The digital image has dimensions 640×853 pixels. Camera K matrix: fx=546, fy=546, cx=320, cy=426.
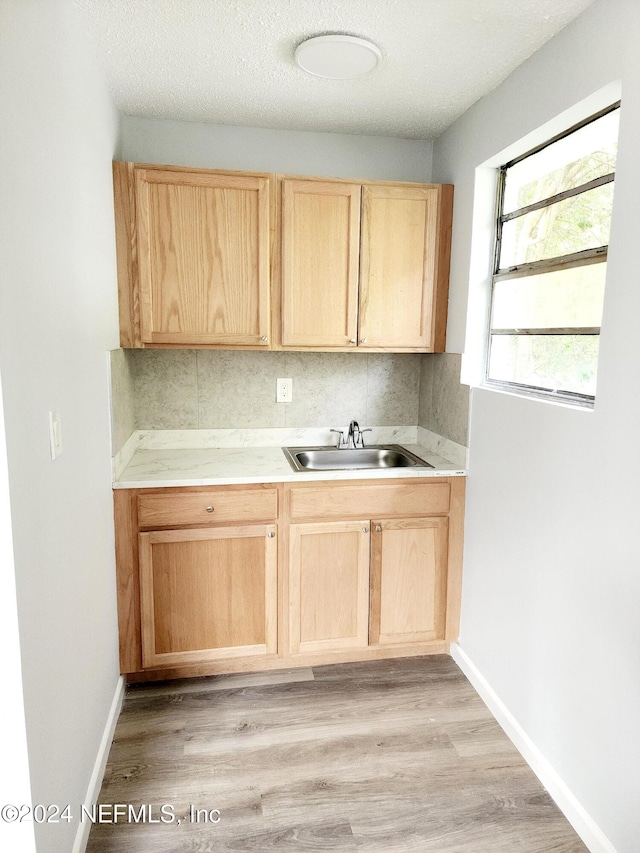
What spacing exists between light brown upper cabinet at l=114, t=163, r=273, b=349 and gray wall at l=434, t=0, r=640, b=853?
92 centimetres

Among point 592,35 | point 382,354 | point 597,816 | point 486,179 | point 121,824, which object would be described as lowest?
point 121,824

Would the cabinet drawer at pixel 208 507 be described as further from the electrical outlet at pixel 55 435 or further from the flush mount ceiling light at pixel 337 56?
the flush mount ceiling light at pixel 337 56

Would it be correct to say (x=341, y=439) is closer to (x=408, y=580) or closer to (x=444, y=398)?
(x=444, y=398)

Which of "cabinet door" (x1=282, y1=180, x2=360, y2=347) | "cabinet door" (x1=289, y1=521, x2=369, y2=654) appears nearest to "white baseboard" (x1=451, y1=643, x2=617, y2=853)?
"cabinet door" (x1=289, y1=521, x2=369, y2=654)

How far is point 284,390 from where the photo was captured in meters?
2.79

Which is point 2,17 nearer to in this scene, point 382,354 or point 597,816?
point 382,354

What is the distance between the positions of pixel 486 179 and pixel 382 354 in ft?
3.15

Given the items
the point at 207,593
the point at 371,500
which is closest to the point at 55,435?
the point at 207,593

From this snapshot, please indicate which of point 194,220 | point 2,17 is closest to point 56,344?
point 2,17

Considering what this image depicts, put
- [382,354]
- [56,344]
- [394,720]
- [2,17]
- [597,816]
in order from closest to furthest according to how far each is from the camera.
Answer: [2,17], [56,344], [597,816], [394,720], [382,354]

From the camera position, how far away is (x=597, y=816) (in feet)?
5.09

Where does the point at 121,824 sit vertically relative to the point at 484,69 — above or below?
below

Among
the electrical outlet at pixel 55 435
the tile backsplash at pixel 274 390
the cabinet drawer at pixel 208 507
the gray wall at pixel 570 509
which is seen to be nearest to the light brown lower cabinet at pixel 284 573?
the cabinet drawer at pixel 208 507

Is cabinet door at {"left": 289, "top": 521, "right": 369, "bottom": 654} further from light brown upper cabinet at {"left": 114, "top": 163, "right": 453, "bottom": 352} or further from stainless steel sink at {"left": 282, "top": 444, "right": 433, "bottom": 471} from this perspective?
light brown upper cabinet at {"left": 114, "top": 163, "right": 453, "bottom": 352}
